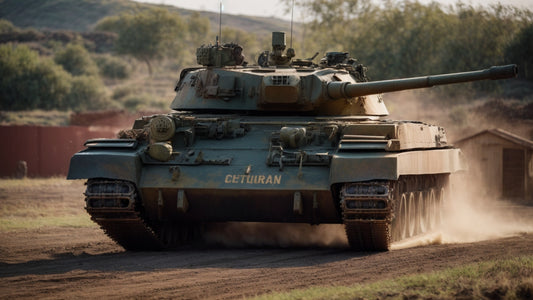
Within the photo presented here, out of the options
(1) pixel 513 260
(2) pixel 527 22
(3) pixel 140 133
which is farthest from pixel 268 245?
(2) pixel 527 22

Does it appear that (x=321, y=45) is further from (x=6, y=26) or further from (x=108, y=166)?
(x=6, y=26)

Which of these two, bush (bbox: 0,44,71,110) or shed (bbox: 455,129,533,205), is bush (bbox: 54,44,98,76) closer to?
bush (bbox: 0,44,71,110)

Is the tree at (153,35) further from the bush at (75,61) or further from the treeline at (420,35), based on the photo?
the treeline at (420,35)

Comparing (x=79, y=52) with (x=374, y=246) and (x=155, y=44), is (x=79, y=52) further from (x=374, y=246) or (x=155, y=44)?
(x=374, y=246)

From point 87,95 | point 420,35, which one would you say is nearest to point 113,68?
point 87,95

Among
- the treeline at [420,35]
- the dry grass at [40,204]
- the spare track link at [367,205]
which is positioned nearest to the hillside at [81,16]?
the treeline at [420,35]

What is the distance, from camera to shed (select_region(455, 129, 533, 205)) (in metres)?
24.9

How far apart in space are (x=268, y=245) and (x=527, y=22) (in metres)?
19.0

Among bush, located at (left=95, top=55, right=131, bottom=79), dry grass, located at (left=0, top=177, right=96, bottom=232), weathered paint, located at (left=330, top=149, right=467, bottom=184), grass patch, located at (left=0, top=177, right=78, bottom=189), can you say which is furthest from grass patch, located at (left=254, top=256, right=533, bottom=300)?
bush, located at (left=95, top=55, right=131, bottom=79)

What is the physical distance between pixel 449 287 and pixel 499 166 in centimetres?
1627

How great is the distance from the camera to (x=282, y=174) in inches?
520

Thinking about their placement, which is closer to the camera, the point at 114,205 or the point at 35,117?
the point at 114,205

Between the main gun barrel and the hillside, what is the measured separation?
5716cm

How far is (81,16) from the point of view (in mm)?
97938
